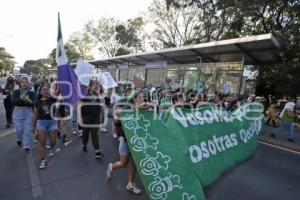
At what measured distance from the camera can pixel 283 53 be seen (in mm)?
15203

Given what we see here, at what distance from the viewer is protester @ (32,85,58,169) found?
227 inches

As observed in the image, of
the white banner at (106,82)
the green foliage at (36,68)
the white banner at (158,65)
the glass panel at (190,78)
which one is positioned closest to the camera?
the white banner at (106,82)

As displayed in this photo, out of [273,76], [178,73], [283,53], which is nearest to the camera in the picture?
[283,53]

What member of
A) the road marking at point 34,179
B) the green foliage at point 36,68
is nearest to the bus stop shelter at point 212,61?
the road marking at point 34,179

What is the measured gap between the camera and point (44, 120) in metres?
5.81

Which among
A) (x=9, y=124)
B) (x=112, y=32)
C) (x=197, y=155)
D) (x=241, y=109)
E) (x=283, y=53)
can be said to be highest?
(x=112, y=32)

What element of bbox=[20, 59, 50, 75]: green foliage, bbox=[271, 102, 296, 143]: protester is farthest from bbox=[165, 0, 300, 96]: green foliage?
bbox=[20, 59, 50, 75]: green foliage

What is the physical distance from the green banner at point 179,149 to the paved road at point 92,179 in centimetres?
42

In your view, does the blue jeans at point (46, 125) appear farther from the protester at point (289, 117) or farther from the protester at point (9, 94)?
the protester at point (289, 117)

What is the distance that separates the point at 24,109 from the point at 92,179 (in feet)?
9.07

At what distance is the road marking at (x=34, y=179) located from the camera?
4.50 metres

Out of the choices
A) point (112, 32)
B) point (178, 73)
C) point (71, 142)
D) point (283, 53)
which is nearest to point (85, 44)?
point (112, 32)

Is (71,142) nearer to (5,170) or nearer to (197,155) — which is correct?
(5,170)

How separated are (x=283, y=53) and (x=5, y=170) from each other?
47.1 feet
